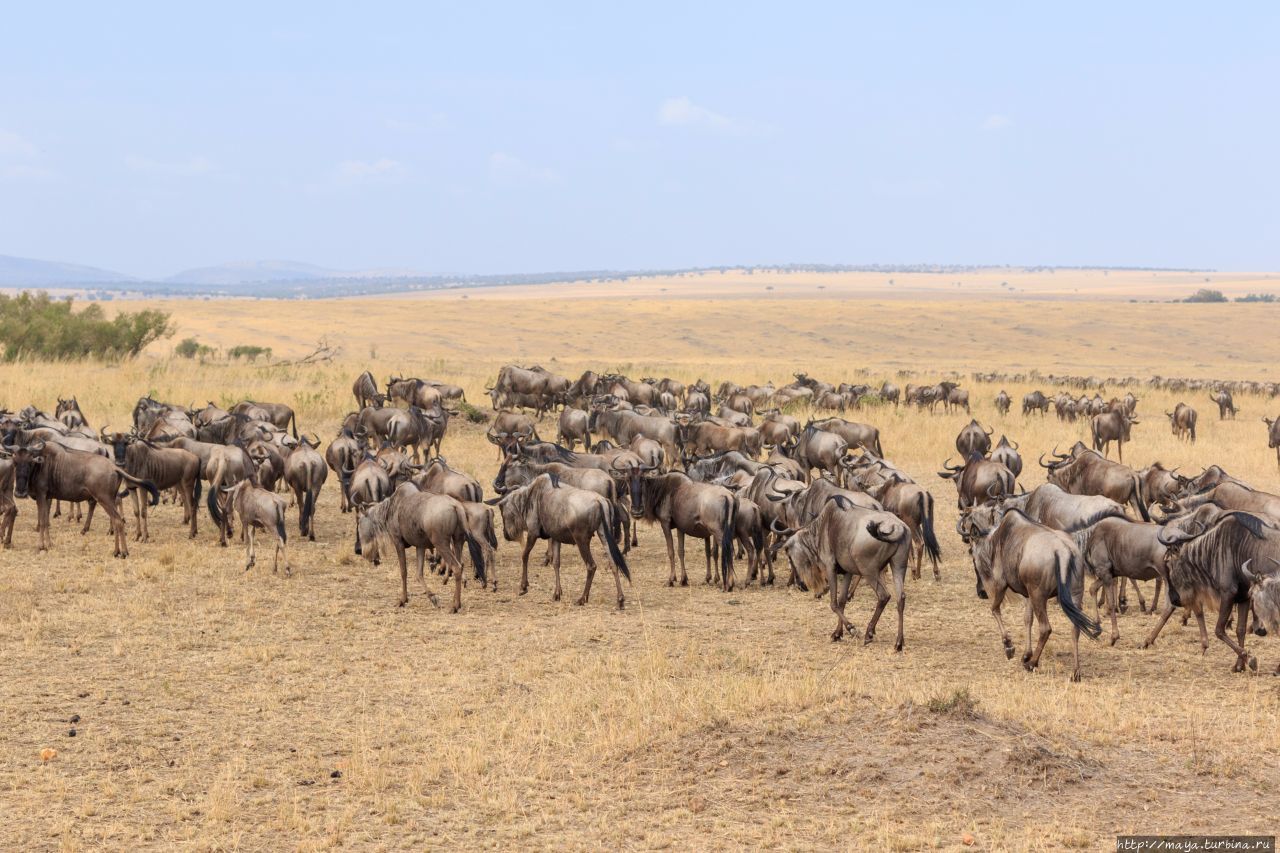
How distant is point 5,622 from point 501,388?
1777 cm

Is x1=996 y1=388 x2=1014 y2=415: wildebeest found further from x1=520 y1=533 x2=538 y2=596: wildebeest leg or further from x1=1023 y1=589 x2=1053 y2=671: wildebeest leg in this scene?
x1=1023 y1=589 x2=1053 y2=671: wildebeest leg

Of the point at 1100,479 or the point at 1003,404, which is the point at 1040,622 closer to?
the point at 1100,479

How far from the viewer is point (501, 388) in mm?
28719

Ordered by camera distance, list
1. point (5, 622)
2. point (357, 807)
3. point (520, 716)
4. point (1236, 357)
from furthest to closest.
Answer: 1. point (1236, 357)
2. point (5, 622)
3. point (520, 716)
4. point (357, 807)

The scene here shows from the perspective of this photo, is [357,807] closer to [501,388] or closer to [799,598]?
[799,598]

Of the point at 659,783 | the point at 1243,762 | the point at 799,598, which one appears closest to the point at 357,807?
the point at 659,783

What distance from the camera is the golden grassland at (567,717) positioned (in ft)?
23.0

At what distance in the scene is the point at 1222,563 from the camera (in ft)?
33.1

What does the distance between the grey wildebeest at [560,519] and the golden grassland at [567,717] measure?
1.40 ft

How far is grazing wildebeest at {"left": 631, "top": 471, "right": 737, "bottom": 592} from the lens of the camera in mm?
13430

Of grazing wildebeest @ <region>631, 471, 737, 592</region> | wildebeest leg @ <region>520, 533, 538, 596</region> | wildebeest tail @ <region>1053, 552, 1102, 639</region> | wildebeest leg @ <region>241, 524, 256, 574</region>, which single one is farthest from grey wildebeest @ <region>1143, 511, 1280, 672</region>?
wildebeest leg @ <region>241, 524, 256, 574</region>

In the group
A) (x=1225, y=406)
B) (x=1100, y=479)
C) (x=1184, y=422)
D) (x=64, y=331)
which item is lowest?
(x=1225, y=406)

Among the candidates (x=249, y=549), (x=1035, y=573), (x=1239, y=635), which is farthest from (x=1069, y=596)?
(x=249, y=549)

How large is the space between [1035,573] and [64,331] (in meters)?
36.5
